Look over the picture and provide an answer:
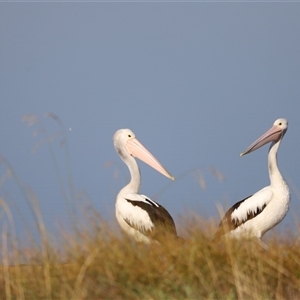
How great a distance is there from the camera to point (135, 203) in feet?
31.2

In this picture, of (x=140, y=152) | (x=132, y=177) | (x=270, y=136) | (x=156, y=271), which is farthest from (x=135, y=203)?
(x=156, y=271)

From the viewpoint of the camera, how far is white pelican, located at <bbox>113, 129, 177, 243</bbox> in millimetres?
9055

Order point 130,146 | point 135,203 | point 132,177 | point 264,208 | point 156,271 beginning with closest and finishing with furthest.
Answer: point 156,271 < point 135,203 < point 264,208 < point 132,177 < point 130,146

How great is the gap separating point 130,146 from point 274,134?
2.31 meters

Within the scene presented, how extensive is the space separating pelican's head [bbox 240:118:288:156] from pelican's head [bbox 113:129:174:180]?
4.40 ft

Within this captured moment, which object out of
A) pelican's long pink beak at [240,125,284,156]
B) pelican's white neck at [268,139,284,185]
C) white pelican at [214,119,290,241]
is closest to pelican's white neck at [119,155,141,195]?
white pelican at [214,119,290,241]

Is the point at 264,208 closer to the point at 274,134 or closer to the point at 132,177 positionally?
the point at 274,134

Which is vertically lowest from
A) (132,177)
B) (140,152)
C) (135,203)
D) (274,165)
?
(135,203)

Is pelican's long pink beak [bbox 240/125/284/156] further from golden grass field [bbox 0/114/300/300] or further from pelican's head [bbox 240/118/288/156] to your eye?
golden grass field [bbox 0/114/300/300]

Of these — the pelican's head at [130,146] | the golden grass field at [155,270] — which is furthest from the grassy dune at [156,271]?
the pelican's head at [130,146]

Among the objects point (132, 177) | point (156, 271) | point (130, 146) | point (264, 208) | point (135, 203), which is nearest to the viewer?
point (156, 271)

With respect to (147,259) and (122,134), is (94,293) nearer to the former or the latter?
Answer: (147,259)

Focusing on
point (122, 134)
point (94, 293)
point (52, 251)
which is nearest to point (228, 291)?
point (94, 293)

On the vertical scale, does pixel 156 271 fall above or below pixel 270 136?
below
